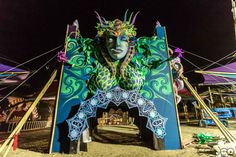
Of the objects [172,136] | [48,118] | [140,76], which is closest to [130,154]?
[172,136]

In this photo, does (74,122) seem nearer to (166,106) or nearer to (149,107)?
(149,107)

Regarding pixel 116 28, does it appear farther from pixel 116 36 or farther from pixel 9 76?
pixel 9 76

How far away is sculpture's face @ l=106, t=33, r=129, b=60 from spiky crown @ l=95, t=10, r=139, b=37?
195mm

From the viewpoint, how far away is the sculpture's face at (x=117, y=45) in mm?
7559

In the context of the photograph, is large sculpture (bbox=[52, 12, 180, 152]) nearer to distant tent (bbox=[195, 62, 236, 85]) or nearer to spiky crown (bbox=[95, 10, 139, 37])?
spiky crown (bbox=[95, 10, 139, 37])

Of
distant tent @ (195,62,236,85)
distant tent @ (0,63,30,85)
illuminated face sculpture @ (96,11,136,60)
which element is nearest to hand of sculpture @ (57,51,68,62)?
distant tent @ (0,63,30,85)

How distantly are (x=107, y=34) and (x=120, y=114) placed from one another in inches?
731

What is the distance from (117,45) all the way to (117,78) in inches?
56.7

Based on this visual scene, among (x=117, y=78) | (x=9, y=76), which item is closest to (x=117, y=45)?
(x=117, y=78)

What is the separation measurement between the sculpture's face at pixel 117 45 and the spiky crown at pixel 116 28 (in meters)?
0.20

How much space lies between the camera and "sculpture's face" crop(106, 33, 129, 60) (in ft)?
24.8

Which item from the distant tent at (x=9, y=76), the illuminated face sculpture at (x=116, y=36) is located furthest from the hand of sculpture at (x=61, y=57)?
Answer: the illuminated face sculpture at (x=116, y=36)

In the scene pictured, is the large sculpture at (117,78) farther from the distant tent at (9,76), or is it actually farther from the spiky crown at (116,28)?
the distant tent at (9,76)

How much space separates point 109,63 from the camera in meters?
7.80
